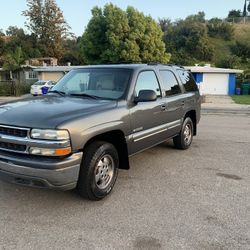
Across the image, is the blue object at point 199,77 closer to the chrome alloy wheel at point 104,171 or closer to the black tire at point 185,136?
the black tire at point 185,136

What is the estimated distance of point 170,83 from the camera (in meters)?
6.08

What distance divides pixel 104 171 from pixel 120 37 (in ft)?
105

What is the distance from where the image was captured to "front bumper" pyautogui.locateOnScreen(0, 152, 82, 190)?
352 cm

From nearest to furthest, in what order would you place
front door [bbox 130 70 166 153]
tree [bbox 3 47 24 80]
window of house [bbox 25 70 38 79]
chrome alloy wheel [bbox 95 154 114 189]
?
chrome alloy wheel [bbox 95 154 114 189] → front door [bbox 130 70 166 153] → tree [bbox 3 47 24 80] → window of house [bbox 25 70 38 79]

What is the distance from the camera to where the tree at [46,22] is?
210ft

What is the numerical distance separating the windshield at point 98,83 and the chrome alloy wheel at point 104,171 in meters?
0.95

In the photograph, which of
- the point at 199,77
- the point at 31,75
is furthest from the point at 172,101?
the point at 31,75

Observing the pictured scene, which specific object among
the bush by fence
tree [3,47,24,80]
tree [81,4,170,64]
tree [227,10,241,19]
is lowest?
the bush by fence

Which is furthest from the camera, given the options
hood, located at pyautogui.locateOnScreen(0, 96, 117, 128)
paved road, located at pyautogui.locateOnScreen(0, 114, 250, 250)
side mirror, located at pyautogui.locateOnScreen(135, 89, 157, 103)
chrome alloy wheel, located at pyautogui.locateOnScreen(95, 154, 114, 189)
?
side mirror, located at pyautogui.locateOnScreen(135, 89, 157, 103)

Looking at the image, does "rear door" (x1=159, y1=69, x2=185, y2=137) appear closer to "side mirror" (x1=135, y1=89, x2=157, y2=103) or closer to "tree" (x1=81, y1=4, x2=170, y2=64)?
"side mirror" (x1=135, y1=89, x2=157, y2=103)

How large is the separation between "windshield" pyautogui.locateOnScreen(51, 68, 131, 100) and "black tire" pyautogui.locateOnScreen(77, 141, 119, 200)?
0.90m

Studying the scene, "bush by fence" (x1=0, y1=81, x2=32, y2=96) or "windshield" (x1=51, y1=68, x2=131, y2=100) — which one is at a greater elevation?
"windshield" (x1=51, y1=68, x2=131, y2=100)

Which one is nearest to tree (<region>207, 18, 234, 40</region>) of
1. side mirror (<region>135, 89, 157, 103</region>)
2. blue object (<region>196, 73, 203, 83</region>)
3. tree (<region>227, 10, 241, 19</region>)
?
tree (<region>227, 10, 241, 19</region>)

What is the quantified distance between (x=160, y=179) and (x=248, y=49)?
59.0m
